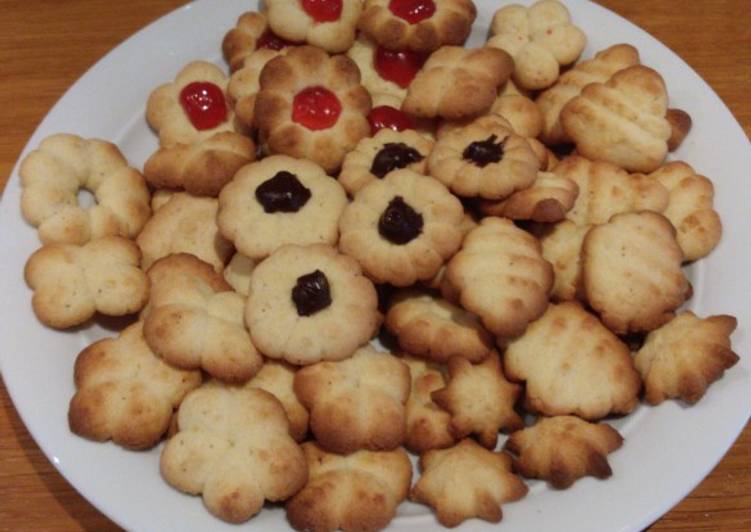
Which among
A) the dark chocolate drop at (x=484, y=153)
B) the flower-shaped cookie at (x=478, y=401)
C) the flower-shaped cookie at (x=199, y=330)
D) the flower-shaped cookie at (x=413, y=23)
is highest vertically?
the flower-shaped cookie at (x=413, y=23)

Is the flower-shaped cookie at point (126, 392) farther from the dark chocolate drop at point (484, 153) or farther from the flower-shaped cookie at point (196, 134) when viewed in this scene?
the dark chocolate drop at point (484, 153)

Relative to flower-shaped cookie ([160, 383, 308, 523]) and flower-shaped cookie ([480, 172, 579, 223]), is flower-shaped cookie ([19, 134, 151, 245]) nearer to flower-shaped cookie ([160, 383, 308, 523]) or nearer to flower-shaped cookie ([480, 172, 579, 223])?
flower-shaped cookie ([160, 383, 308, 523])

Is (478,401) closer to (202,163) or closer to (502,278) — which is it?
(502,278)

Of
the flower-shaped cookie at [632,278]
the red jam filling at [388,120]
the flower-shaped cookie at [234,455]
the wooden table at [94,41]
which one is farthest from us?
the wooden table at [94,41]

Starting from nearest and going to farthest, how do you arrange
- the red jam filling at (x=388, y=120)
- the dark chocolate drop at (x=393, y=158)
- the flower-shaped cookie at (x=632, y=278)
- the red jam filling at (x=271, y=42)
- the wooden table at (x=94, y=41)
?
the flower-shaped cookie at (x=632, y=278) → the dark chocolate drop at (x=393, y=158) → the red jam filling at (x=388, y=120) → the red jam filling at (x=271, y=42) → the wooden table at (x=94, y=41)

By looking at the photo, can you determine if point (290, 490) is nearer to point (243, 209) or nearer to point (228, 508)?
point (228, 508)

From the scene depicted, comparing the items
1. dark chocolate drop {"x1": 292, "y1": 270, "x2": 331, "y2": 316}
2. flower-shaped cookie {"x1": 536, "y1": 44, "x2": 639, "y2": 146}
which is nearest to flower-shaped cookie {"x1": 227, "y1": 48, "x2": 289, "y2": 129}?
dark chocolate drop {"x1": 292, "y1": 270, "x2": 331, "y2": 316}

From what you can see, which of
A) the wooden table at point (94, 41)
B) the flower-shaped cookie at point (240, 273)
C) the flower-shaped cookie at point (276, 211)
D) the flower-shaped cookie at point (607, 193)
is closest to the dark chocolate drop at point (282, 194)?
the flower-shaped cookie at point (276, 211)

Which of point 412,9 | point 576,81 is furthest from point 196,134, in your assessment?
point 576,81
